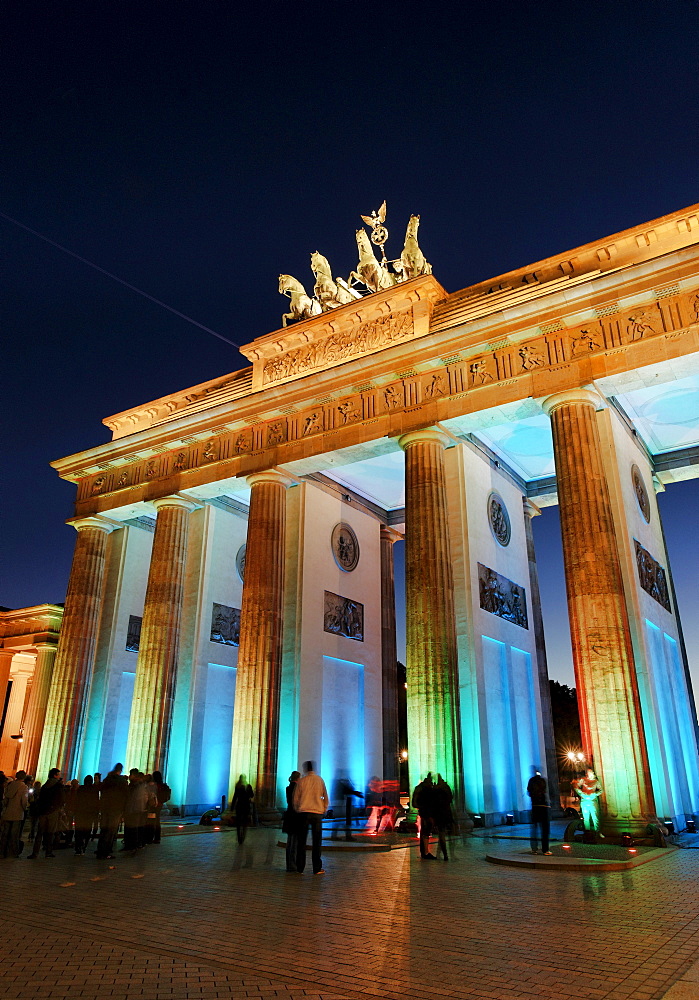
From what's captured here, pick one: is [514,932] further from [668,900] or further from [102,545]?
[102,545]

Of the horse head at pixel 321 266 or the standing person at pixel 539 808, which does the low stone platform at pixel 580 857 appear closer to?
the standing person at pixel 539 808

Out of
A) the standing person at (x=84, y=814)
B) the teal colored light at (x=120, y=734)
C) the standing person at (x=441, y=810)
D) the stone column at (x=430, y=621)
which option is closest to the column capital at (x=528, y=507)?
the stone column at (x=430, y=621)

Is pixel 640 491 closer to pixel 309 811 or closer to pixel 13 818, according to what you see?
pixel 309 811

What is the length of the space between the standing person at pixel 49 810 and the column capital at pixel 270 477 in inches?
475

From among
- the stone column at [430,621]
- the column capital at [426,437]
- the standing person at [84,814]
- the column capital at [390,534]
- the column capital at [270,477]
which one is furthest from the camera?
the column capital at [390,534]

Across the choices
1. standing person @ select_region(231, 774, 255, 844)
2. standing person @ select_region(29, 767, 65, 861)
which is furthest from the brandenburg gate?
standing person @ select_region(29, 767, 65, 861)

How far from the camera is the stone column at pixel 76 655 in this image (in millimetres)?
26250

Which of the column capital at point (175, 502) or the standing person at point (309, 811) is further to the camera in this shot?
the column capital at point (175, 502)

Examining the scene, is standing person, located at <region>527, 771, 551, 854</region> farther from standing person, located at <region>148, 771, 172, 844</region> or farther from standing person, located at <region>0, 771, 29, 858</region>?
standing person, located at <region>0, 771, 29, 858</region>

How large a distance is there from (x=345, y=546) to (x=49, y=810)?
15.8 meters

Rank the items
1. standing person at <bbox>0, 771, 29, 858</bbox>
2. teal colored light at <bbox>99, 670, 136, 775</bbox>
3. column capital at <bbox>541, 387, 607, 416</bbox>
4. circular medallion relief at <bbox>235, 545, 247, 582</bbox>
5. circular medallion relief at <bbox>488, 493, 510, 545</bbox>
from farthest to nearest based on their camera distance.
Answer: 1. circular medallion relief at <bbox>235, 545, 247, 582</bbox>
2. teal colored light at <bbox>99, 670, 136, 775</bbox>
3. circular medallion relief at <bbox>488, 493, 510, 545</bbox>
4. column capital at <bbox>541, 387, 607, 416</bbox>
5. standing person at <bbox>0, 771, 29, 858</bbox>

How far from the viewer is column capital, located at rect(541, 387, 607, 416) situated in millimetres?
18547

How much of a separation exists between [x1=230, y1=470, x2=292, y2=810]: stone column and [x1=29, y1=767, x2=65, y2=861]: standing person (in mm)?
7264

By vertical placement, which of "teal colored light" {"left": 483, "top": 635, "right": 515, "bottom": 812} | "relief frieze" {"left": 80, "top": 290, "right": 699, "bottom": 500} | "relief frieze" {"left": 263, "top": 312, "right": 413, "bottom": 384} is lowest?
"teal colored light" {"left": 483, "top": 635, "right": 515, "bottom": 812}
